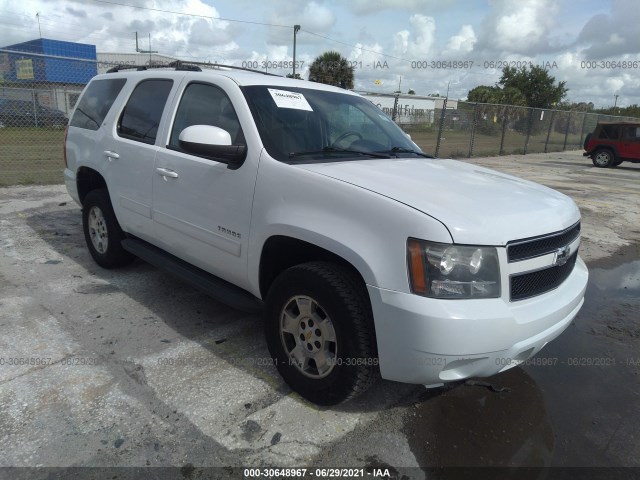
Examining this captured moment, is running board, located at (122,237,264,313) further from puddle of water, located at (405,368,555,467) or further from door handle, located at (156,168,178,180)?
puddle of water, located at (405,368,555,467)

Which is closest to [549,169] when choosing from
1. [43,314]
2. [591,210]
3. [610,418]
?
[591,210]

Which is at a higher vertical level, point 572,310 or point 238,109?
point 238,109

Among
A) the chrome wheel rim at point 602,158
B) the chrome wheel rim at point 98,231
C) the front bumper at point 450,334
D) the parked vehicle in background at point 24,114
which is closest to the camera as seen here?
the front bumper at point 450,334

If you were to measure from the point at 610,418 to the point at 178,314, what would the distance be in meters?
3.15

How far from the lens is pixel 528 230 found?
245 cm

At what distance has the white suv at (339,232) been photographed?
2271mm

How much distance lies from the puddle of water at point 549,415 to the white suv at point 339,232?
478 mm

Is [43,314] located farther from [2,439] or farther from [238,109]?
[238,109]

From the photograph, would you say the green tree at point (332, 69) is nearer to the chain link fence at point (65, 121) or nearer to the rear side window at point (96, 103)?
the chain link fence at point (65, 121)

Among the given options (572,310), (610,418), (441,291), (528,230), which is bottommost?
(610,418)

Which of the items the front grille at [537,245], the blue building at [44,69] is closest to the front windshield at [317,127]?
the front grille at [537,245]

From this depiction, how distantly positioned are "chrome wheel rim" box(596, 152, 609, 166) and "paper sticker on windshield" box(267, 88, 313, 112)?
1984 centimetres

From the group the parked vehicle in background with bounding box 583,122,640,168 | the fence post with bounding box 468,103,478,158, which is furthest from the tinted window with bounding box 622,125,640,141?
the fence post with bounding box 468,103,478,158

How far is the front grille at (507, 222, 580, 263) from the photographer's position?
2.37 meters
